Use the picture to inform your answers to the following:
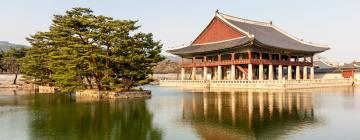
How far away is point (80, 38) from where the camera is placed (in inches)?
1618

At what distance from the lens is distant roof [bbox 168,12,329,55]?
63.8m

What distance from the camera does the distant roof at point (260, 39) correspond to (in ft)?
209

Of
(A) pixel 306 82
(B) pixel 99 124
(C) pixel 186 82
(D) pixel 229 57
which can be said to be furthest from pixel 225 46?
(B) pixel 99 124

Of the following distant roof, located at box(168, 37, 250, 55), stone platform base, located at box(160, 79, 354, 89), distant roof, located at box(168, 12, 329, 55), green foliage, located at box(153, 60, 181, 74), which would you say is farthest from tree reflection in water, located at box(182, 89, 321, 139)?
green foliage, located at box(153, 60, 181, 74)

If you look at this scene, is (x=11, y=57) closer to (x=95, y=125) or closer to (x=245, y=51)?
(x=245, y=51)

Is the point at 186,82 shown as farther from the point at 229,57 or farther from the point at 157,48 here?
the point at 157,48

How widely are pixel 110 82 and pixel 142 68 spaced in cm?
384

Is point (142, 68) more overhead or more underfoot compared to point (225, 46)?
more underfoot

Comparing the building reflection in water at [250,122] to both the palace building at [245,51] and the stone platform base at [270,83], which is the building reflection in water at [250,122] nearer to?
the stone platform base at [270,83]

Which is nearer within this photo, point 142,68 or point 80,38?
point 142,68

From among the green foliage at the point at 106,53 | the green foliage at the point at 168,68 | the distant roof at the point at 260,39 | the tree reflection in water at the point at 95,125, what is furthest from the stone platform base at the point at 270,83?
the green foliage at the point at 168,68

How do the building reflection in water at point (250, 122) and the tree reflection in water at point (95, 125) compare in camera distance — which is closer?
the building reflection in water at point (250, 122)

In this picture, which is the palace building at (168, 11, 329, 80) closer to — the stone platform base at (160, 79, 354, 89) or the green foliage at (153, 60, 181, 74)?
the stone platform base at (160, 79, 354, 89)

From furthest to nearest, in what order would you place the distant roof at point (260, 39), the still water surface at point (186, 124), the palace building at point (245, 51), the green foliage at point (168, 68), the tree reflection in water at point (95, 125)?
1. the green foliage at point (168, 68)
2. the distant roof at point (260, 39)
3. the palace building at point (245, 51)
4. the tree reflection in water at point (95, 125)
5. the still water surface at point (186, 124)
